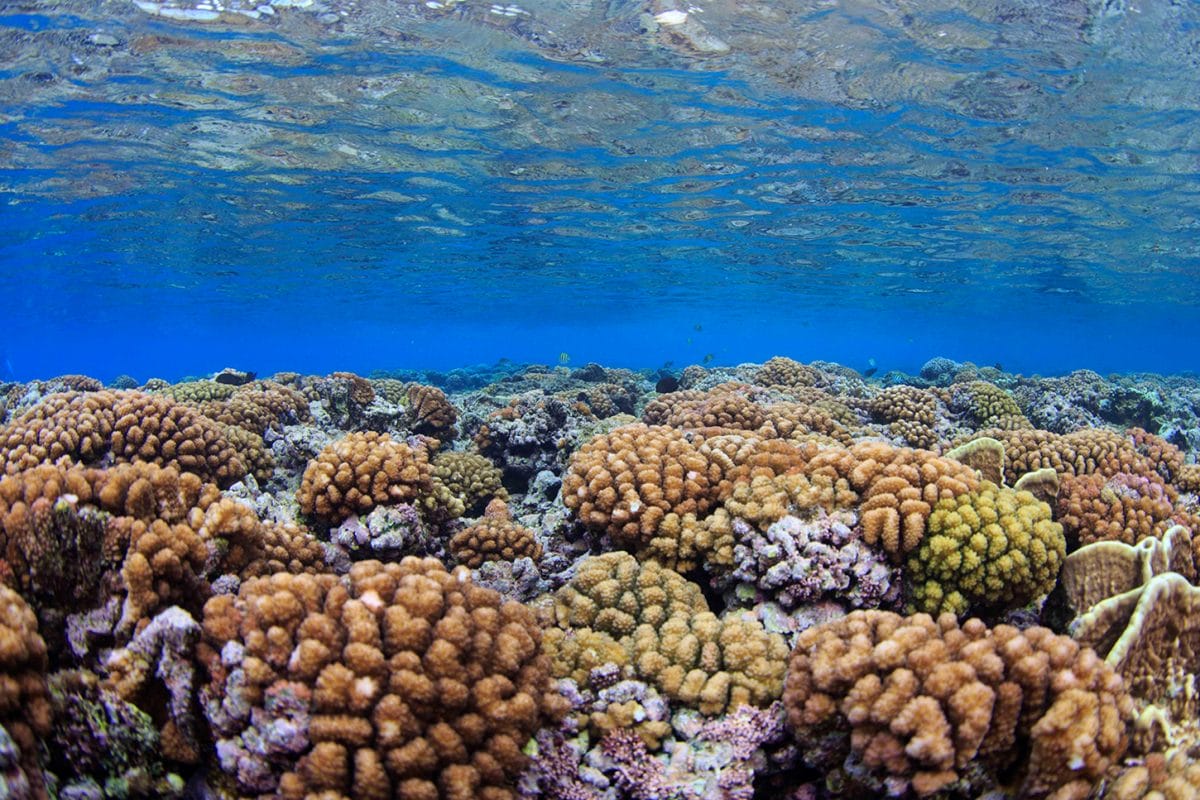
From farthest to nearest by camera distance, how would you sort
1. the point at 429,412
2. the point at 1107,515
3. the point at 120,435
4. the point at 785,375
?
the point at 785,375, the point at 429,412, the point at 120,435, the point at 1107,515

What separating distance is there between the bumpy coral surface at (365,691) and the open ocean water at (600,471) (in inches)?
0.7

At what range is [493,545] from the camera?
17.5 ft

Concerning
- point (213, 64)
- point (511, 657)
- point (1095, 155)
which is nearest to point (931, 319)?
point (1095, 155)

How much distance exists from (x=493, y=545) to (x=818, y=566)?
266 cm

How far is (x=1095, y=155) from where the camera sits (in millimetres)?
19859

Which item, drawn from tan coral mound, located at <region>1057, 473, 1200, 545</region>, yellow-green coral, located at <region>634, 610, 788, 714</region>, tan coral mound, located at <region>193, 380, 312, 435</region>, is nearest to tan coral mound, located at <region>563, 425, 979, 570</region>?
yellow-green coral, located at <region>634, 610, 788, 714</region>

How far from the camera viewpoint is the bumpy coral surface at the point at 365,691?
256 centimetres

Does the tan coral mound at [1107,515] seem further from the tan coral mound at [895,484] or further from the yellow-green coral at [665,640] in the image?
the yellow-green coral at [665,640]

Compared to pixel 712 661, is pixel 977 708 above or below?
above

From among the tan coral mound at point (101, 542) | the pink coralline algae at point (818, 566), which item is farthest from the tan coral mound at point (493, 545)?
the tan coral mound at point (101, 542)

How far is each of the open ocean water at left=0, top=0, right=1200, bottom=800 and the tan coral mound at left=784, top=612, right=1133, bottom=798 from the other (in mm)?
20

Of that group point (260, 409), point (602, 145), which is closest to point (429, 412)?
point (260, 409)

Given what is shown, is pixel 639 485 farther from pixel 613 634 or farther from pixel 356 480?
pixel 356 480

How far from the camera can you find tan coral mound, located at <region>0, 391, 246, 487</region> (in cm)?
566
